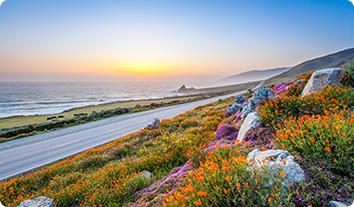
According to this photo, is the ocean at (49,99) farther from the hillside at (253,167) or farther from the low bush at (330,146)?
the low bush at (330,146)

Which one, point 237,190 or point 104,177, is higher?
point 237,190

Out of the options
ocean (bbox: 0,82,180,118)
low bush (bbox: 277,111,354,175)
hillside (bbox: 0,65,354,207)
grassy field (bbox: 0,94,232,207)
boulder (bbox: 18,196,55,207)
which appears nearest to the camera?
hillside (bbox: 0,65,354,207)

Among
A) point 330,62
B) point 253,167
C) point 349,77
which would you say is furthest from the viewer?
point 330,62

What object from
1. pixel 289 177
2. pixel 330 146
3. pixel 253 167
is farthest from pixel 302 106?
pixel 253 167

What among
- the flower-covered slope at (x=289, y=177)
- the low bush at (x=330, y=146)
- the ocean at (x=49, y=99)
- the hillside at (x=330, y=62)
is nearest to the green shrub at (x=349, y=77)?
the low bush at (x=330, y=146)

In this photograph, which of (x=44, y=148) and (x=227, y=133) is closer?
(x=227, y=133)

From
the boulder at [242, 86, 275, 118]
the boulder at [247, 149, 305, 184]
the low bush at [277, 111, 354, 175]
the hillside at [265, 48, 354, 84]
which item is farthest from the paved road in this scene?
the hillside at [265, 48, 354, 84]

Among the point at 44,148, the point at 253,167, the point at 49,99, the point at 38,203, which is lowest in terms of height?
the point at 44,148

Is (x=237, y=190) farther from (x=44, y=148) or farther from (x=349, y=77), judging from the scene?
(x=44, y=148)

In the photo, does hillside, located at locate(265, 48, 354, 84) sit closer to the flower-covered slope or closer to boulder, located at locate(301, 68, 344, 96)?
boulder, located at locate(301, 68, 344, 96)

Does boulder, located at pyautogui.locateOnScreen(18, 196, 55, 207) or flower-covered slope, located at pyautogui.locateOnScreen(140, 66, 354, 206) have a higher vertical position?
flower-covered slope, located at pyautogui.locateOnScreen(140, 66, 354, 206)

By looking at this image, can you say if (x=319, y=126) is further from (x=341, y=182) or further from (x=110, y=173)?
(x=110, y=173)

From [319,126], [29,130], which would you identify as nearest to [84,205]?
[319,126]

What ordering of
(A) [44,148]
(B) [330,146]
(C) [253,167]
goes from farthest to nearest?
(A) [44,148]
(B) [330,146]
(C) [253,167]
